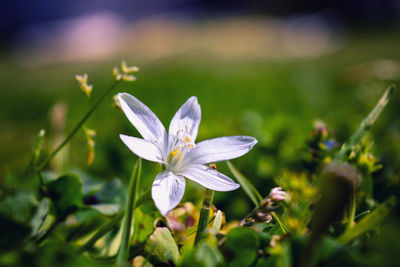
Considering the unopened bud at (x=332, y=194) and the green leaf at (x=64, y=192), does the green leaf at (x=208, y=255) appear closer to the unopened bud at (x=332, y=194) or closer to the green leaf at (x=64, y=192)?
the unopened bud at (x=332, y=194)

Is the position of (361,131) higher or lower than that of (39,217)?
higher

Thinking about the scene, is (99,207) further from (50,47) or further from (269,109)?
(50,47)

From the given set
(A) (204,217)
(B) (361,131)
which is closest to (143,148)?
(A) (204,217)

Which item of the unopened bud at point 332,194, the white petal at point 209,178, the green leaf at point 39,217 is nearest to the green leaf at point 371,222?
the unopened bud at point 332,194

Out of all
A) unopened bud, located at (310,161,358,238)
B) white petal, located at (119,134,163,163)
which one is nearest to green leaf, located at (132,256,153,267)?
white petal, located at (119,134,163,163)

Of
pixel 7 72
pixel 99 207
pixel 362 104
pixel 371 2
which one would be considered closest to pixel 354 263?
pixel 99 207

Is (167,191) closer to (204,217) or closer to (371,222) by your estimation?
(204,217)
